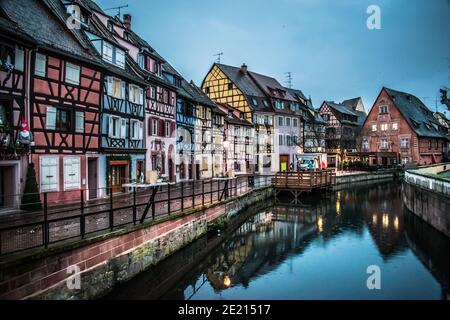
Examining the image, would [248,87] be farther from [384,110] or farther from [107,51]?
[107,51]

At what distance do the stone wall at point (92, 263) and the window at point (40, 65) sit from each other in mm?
9604

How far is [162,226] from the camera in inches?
543

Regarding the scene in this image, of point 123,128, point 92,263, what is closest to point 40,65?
point 123,128

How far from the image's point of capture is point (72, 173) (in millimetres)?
18484

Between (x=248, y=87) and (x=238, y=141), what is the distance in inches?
424

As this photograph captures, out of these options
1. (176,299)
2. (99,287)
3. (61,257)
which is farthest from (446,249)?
(61,257)

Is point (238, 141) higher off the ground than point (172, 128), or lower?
lower

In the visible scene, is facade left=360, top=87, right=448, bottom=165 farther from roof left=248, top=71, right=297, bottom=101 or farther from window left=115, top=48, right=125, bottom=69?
window left=115, top=48, right=125, bottom=69

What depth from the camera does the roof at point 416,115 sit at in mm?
62781

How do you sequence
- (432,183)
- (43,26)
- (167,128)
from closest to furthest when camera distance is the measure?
(43,26)
(432,183)
(167,128)

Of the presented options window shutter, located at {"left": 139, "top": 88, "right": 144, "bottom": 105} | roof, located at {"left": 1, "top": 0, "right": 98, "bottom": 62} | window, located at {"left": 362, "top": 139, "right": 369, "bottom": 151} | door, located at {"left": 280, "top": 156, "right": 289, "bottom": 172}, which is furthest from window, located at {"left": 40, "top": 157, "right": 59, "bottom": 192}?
window, located at {"left": 362, "top": 139, "right": 369, "bottom": 151}

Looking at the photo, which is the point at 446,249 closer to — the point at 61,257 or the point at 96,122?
the point at 61,257
